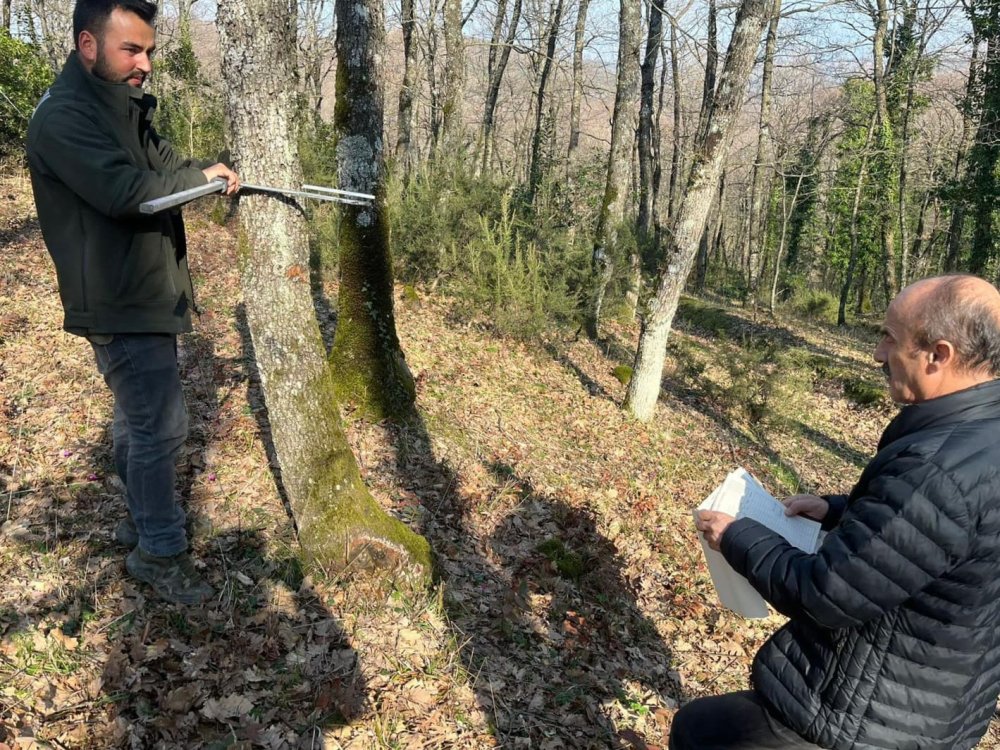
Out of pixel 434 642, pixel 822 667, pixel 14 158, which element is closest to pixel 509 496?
pixel 434 642

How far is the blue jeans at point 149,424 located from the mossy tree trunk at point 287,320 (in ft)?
1.72

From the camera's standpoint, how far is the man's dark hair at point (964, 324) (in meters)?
1.65

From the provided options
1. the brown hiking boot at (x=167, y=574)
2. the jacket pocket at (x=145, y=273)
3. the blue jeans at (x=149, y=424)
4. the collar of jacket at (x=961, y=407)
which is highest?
the jacket pocket at (x=145, y=273)

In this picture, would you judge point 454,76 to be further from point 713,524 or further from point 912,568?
Result: point 912,568

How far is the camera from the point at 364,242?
5762mm

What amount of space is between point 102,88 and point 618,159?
985 cm

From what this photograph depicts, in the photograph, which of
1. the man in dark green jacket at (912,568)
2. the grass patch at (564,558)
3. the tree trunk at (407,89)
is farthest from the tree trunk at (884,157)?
the man in dark green jacket at (912,568)

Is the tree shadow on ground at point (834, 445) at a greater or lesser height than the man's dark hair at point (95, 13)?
lesser

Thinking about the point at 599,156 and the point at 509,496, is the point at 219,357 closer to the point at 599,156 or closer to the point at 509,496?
the point at 509,496

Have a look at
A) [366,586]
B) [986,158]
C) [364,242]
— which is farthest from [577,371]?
[986,158]

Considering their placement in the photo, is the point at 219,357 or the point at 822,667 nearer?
the point at 822,667

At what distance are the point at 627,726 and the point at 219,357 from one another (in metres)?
4.84

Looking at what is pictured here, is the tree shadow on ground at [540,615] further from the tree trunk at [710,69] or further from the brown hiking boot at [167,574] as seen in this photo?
the tree trunk at [710,69]

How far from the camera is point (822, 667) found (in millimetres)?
1818
